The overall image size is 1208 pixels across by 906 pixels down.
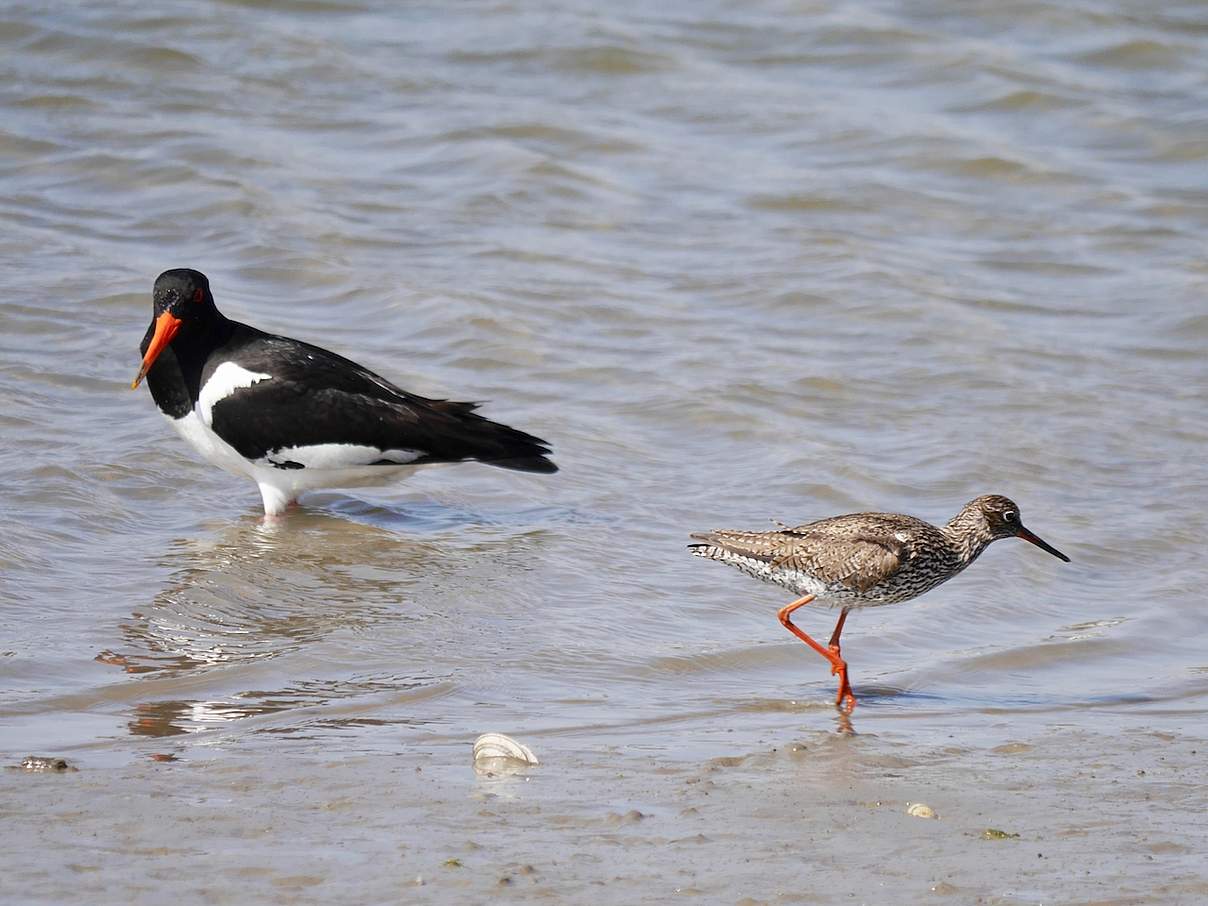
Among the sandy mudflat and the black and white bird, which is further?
the black and white bird

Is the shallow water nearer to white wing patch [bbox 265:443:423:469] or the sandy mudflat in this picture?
the sandy mudflat

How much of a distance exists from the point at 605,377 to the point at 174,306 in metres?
2.63

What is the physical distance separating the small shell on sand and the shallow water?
7 cm

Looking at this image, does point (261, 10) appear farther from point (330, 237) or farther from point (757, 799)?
point (757, 799)

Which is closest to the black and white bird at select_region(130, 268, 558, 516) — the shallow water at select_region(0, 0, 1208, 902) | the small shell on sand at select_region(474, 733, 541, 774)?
the shallow water at select_region(0, 0, 1208, 902)

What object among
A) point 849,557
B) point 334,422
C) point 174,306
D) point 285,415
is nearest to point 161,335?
point 174,306

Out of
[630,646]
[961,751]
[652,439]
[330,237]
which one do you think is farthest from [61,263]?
[961,751]

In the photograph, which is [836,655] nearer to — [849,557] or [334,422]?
[849,557]

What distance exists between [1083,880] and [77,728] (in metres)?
2.93

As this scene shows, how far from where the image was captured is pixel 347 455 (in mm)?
8188

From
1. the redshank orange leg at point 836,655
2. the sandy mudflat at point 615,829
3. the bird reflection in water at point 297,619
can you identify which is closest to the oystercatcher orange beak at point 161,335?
the bird reflection in water at point 297,619

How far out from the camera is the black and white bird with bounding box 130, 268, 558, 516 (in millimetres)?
8047

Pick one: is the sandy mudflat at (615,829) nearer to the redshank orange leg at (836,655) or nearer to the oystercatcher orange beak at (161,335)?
the redshank orange leg at (836,655)

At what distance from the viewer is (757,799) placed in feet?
15.2
